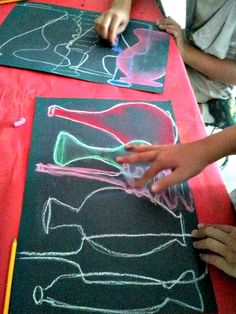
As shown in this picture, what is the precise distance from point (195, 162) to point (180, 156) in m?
0.03

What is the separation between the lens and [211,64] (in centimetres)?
93

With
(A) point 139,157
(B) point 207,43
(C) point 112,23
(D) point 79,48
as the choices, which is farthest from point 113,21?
(A) point 139,157

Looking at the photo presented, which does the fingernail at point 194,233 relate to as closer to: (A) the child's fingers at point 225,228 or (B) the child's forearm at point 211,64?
(A) the child's fingers at point 225,228

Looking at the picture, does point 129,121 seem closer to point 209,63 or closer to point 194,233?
point 194,233

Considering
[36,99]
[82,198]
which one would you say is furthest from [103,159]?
[36,99]

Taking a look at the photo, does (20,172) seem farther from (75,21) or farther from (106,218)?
(75,21)

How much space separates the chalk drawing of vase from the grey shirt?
16cm

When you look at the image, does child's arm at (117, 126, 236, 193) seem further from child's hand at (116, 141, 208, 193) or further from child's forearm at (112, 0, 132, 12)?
child's forearm at (112, 0, 132, 12)

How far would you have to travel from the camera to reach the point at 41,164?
53cm

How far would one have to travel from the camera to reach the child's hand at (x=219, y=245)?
1.45 ft

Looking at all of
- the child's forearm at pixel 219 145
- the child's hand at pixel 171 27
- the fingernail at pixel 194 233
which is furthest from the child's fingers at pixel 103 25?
the fingernail at pixel 194 233

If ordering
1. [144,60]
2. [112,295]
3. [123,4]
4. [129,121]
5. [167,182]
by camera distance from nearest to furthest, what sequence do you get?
1. [112,295]
2. [167,182]
3. [129,121]
4. [144,60]
5. [123,4]

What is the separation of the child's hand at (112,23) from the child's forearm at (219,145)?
0.36m

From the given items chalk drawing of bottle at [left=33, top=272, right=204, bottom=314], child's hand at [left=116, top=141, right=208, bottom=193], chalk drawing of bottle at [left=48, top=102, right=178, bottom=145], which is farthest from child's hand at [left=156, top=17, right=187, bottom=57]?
chalk drawing of bottle at [left=33, top=272, right=204, bottom=314]
